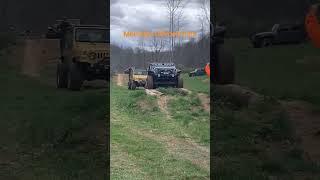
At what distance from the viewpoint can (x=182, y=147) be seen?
16.3 ft

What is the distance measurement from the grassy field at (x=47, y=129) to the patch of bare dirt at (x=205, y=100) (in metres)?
0.83

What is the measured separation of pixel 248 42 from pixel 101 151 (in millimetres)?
1586

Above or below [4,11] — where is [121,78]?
below

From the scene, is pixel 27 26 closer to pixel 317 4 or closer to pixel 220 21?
pixel 220 21

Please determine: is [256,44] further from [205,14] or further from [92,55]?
[92,55]

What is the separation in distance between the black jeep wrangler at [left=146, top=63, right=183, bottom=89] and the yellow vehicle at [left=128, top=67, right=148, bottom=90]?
0.04 metres

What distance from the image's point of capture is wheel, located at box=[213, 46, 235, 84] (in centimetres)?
499

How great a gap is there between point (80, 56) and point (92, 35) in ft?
0.72

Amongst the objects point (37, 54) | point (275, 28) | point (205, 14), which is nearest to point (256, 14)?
point (275, 28)

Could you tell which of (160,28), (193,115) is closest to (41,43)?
(160,28)

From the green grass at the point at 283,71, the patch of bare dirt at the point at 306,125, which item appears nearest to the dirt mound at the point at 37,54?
the green grass at the point at 283,71

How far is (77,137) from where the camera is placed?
5059 mm

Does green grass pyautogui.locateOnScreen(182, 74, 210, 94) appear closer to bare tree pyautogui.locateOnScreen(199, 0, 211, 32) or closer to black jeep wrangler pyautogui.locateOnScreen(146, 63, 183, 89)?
black jeep wrangler pyautogui.locateOnScreen(146, 63, 183, 89)

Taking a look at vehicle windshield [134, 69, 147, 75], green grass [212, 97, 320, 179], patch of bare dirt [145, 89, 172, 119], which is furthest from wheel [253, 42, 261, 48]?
vehicle windshield [134, 69, 147, 75]
